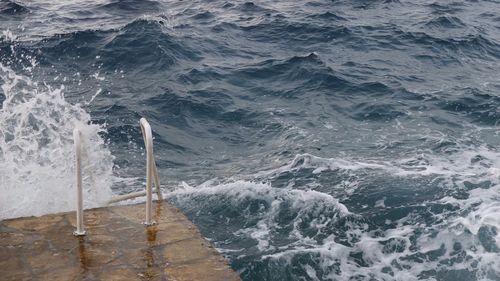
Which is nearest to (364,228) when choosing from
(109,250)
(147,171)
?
(147,171)

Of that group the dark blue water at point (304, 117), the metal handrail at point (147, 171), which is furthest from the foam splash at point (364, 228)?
the metal handrail at point (147, 171)

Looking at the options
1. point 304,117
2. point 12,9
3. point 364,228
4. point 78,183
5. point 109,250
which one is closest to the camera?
point 78,183

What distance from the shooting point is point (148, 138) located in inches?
186

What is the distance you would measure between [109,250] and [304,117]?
232 inches

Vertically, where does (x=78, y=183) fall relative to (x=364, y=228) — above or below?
above

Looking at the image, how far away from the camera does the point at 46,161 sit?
24.4ft

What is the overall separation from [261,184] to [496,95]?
218 inches

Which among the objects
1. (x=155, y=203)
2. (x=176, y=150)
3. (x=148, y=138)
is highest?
(x=148, y=138)

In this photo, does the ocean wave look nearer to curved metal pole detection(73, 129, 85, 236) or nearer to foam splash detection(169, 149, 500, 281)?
foam splash detection(169, 149, 500, 281)

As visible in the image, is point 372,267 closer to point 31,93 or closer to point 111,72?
point 31,93

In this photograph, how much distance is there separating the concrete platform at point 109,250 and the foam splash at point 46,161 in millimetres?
610

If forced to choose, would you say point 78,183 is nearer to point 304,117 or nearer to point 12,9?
point 304,117

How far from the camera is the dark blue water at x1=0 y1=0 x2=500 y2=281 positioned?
6.48 metres

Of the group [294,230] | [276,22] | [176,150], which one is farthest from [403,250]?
[276,22]
